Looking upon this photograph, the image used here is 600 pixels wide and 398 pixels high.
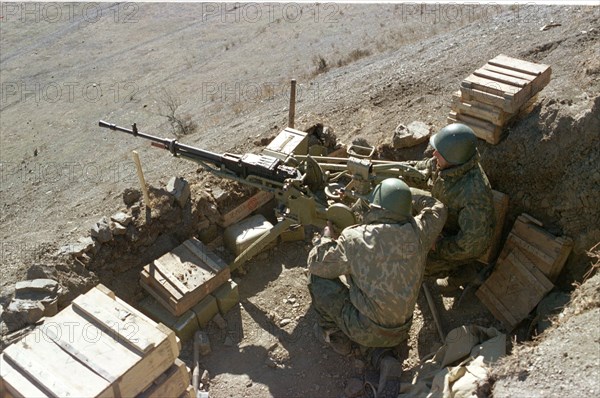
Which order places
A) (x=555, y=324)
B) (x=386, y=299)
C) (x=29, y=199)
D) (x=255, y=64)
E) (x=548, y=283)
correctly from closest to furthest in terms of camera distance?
(x=555, y=324)
(x=386, y=299)
(x=548, y=283)
(x=29, y=199)
(x=255, y=64)

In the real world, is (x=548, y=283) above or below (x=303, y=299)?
above

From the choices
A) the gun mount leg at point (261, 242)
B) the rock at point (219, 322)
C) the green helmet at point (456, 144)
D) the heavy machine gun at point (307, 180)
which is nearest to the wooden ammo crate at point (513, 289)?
the green helmet at point (456, 144)

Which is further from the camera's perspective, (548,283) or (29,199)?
(29,199)

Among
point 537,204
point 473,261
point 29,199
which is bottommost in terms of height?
point 29,199

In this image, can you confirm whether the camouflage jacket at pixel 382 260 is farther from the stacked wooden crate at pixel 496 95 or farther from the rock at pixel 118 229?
the rock at pixel 118 229

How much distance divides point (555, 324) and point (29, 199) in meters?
12.3

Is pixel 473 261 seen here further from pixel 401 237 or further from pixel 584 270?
pixel 401 237

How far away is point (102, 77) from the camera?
21406 mm

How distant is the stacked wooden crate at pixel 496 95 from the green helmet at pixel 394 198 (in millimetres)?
2157

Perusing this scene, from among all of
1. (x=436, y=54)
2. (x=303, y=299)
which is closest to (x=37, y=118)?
→ (x=436, y=54)

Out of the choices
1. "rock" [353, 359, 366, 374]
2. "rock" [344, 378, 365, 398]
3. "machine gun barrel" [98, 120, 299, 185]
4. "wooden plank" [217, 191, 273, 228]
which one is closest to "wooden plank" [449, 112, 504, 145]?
"machine gun barrel" [98, 120, 299, 185]

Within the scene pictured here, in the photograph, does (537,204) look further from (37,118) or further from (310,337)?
(37,118)

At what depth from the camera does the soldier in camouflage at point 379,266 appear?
6438mm

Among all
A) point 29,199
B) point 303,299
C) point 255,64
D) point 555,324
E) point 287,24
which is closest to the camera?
point 555,324
